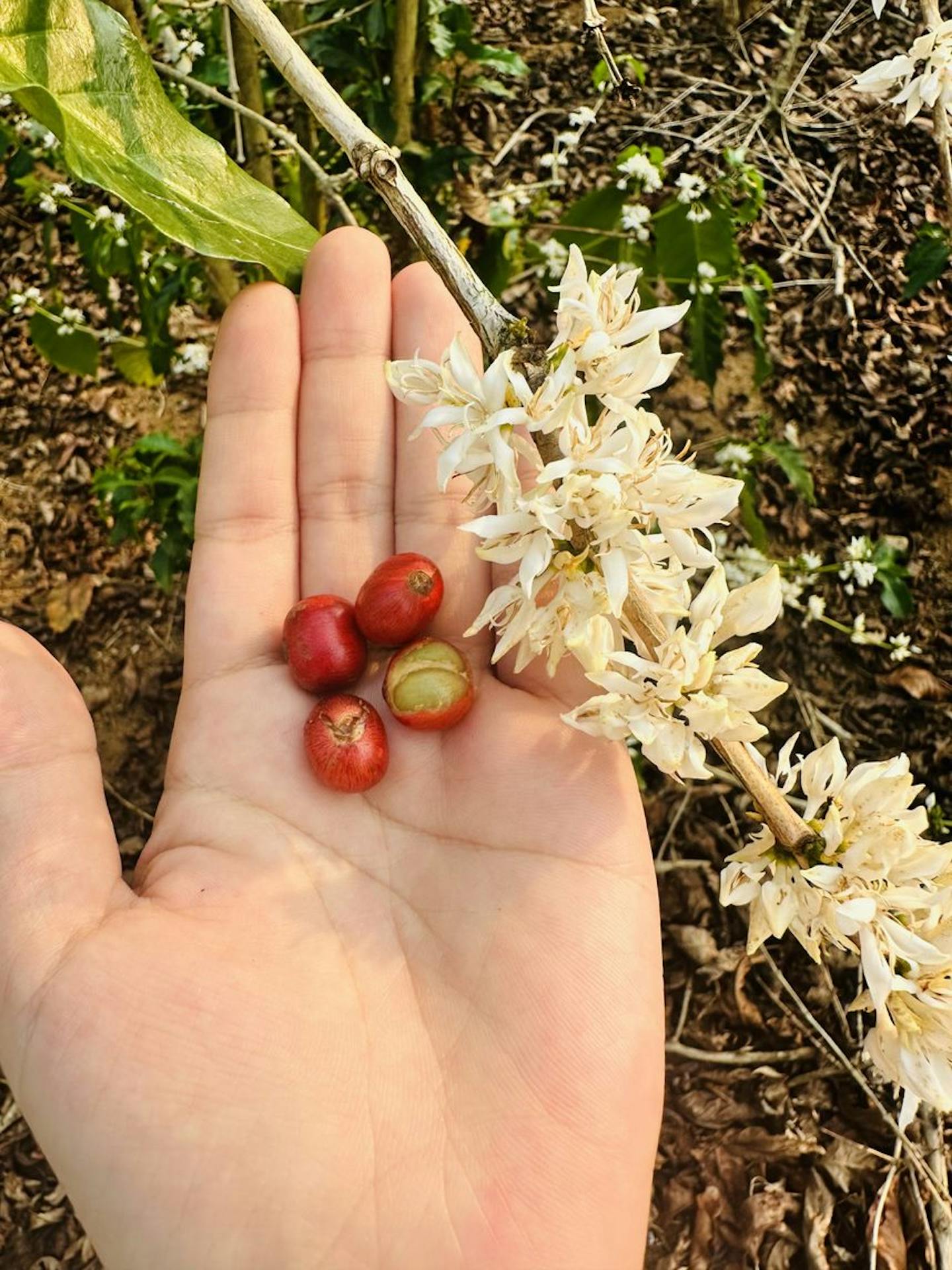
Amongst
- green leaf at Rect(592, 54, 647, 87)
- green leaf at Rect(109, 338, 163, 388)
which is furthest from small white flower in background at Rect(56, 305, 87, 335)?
green leaf at Rect(592, 54, 647, 87)

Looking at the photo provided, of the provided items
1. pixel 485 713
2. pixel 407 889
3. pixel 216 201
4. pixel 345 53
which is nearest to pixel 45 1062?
pixel 407 889

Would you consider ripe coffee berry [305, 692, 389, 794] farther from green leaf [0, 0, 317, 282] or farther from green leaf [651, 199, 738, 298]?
green leaf [651, 199, 738, 298]

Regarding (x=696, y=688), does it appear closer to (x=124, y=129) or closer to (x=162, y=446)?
(x=124, y=129)

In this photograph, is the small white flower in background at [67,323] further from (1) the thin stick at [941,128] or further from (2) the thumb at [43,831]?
(1) the thin stick at [941,128]

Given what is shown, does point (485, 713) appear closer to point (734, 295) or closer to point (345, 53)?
point (345, 53)

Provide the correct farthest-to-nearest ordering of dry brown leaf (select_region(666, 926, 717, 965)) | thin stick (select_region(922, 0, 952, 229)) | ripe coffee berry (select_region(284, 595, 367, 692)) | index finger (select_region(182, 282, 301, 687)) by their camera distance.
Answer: dry brown leaf (select_region(666, 926, 717, 965)), index finger (select_region(182, 282, 301, 687)), ripe coffee berry (select_region(284, 595, 367, 692)), thin stick (select_region(922, 0, 952, 229))

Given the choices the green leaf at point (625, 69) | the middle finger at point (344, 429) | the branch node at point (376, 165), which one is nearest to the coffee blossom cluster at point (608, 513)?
the branch node at point (376, 165)
